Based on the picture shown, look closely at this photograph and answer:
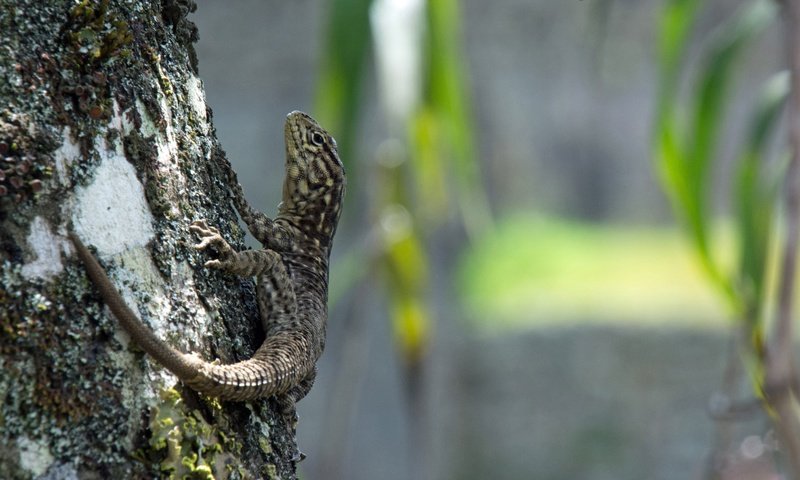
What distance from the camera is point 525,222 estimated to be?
557 inches

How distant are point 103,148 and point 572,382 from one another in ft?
26.3

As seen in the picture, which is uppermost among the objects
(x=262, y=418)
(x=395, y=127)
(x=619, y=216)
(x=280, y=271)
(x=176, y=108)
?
(x=619, y=216)

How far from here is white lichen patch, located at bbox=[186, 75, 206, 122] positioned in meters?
2.03

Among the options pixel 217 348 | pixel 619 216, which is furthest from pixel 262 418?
pixel 619 216

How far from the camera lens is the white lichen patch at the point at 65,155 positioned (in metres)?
1.67

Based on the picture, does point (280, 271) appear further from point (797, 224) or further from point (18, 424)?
point (797, 224)

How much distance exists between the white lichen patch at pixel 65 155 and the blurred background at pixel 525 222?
5.26 feet

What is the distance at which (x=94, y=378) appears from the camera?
161cm

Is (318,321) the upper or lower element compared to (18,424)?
upper

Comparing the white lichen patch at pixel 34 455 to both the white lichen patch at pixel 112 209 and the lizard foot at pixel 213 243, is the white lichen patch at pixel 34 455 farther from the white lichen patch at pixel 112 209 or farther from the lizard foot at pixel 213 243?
the lizard foot at pixel 213 243

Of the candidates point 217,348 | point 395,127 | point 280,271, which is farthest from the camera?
point 395,127

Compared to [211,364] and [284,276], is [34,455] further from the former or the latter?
[284,276]

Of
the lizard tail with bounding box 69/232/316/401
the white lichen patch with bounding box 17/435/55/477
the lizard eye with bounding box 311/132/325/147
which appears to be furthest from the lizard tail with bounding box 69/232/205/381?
the lizard eye with bounding box 311/132/325/147

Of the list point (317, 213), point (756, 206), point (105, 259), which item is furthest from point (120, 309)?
point (756, 206)
